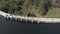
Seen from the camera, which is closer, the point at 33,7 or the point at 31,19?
the point at 31,19

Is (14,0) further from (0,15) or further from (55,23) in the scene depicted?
(55,23)

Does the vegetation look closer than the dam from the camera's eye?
No

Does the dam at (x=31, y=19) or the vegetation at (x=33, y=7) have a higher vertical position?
the vegetation at (x=33, y=7)

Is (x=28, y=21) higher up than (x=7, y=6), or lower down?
lower down

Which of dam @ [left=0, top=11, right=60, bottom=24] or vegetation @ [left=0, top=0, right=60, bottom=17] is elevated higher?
vegetation @ [left=0, top=0, right=60, bottom=17]

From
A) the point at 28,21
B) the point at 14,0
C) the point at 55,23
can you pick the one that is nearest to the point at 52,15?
the point at 55,23

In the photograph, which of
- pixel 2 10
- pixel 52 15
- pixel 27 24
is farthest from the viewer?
pixel 2 10

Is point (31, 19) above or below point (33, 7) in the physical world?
below

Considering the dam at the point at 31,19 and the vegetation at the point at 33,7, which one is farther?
the vegetation at the point at 33,7
